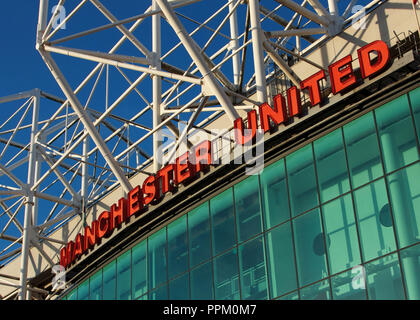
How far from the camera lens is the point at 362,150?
1187 inches

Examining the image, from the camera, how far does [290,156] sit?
108 ft

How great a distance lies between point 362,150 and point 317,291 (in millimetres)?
5714

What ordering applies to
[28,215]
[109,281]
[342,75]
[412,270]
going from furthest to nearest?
1. [28,215]
2. [109,281]
3. [342,75]
4. [412,270]

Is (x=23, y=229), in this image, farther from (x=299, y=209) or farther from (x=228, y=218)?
(x=299, y=209)

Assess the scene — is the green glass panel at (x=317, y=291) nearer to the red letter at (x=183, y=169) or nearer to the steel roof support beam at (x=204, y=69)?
the red letter at (x=183, y=169)

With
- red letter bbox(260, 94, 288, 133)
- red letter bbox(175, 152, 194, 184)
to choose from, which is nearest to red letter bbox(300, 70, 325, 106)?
red letter bbox(260, 94, 288, 133)

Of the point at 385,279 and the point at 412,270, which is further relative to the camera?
the point at 385,279

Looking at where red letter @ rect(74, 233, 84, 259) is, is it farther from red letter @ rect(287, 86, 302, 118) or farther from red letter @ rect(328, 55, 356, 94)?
red letter @ rect(328, 55, 356, 94)

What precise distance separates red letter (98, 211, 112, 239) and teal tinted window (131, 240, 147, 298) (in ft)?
6.58

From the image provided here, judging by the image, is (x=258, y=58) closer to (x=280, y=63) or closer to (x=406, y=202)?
(x=280, y=63)

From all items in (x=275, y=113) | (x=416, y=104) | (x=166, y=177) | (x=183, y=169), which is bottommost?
(x=416, y=104)

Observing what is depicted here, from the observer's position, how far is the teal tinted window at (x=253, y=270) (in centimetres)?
3138

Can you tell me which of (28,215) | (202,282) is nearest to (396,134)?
(202,282)

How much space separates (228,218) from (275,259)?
4048 mm
